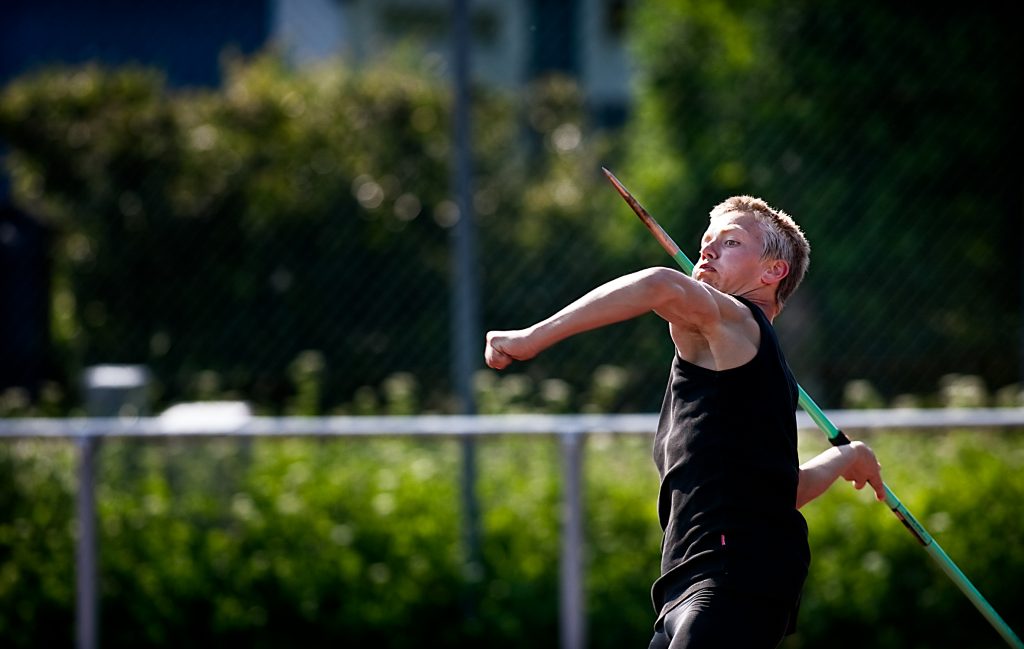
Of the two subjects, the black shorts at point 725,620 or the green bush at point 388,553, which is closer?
the black shorts at point 725,620

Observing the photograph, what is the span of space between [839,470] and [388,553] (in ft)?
8.00

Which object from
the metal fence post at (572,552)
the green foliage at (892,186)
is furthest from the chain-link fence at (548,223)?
the metal fence post at (572,552)

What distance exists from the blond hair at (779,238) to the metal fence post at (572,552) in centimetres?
208

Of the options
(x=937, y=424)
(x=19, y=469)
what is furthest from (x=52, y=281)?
(x=937, y=424)

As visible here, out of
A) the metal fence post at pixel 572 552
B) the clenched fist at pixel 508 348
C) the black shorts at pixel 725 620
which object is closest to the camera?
the clenched fist at pixel 508 348

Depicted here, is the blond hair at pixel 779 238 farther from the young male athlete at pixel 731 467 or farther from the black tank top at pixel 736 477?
the black tank top at pixel 736 477

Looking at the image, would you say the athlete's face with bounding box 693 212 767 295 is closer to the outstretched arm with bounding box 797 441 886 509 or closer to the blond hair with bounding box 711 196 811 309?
the blond hair with bounding box 711 196 811 309

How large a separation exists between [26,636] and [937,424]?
3435 mm

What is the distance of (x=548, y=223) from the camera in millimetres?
5977

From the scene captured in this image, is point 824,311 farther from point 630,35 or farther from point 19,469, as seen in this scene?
point 19,469

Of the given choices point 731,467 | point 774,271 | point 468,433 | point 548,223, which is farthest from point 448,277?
point 731,467

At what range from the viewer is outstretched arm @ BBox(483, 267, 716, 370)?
231cm

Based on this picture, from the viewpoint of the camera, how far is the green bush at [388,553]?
492cm

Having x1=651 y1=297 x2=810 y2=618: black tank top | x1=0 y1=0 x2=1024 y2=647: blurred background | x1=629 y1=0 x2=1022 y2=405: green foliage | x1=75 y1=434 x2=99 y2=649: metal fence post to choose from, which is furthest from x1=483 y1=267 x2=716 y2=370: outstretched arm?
x1=629 y1=0 x2=1022 y2=405: green foliage
